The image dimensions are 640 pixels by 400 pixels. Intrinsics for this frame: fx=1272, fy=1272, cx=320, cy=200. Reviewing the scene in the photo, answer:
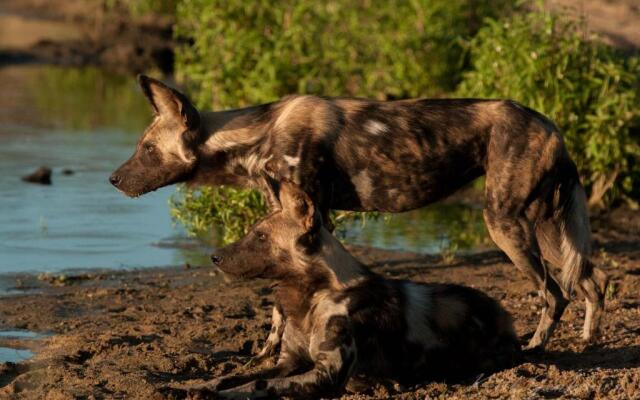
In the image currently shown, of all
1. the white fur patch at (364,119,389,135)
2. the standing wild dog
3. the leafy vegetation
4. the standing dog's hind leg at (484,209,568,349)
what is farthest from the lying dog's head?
the leafy vegetation

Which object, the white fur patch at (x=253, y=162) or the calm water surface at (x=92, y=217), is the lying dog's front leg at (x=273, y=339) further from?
the calm water surface at (x=92, y=217)

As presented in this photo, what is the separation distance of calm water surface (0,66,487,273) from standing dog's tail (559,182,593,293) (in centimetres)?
252

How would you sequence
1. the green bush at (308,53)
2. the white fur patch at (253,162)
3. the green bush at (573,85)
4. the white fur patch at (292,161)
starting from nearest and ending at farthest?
the white fur patch at (292,161)
the white fur patch at (253,162)
the green bush at (308,53)
the green bush at (573,85)

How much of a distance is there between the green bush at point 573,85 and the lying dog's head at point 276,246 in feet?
15.0

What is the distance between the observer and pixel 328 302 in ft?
17.9

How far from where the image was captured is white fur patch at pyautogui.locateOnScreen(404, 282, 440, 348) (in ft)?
18.4

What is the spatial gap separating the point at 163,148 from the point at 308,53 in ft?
15.0

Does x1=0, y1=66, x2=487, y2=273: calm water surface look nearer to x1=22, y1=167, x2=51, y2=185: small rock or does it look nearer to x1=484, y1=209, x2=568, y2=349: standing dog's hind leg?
x1=22, y1=167, x2=51, y2=185: small rock

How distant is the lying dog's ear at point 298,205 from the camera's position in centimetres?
542

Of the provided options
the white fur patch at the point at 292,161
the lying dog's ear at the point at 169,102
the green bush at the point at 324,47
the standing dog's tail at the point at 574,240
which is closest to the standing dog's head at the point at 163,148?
the lying dog's ear at the point at 169,102

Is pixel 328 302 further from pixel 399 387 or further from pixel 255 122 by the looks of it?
pixel 255 122

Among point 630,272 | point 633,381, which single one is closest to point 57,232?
point 630,272

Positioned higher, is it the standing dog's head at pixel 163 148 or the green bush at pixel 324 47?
the standing dog's head at pixel 163 148

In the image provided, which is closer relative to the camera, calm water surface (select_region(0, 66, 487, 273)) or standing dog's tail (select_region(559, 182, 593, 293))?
standing dog's tail (select_region(559, 182, 593, 293))
